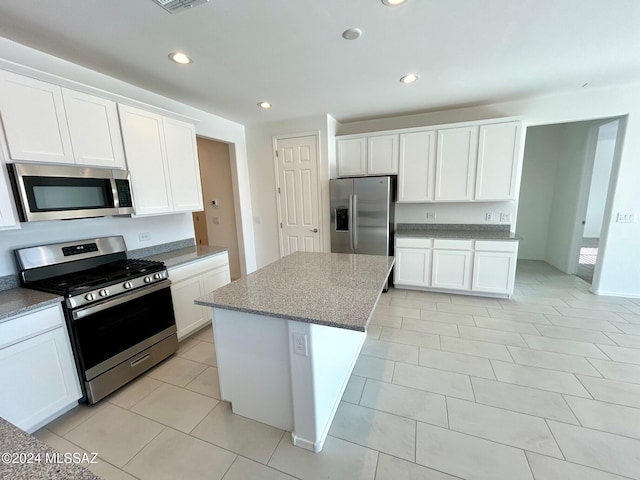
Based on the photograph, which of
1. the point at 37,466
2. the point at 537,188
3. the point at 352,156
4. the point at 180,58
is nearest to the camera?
the point at 37,466

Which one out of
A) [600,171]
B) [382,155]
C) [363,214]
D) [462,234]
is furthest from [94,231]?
[600,171]

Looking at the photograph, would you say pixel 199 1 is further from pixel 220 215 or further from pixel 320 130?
pixel 220 215

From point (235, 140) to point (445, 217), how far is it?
3.47 m

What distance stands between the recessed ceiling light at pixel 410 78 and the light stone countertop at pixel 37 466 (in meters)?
3.28

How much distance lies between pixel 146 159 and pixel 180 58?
0.94 metres

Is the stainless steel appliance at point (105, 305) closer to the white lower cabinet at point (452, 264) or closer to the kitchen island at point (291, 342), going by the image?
the kitchen island at point (291, 342)

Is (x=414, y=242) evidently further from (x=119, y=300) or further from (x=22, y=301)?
(x=22, y=301)

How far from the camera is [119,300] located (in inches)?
77.9

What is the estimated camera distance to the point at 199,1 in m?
1.46

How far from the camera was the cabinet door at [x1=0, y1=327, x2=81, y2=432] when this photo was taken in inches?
60.5

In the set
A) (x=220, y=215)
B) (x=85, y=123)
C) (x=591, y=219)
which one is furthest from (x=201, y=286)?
(x=591, y=219)

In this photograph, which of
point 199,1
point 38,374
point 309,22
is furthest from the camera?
point 309,22

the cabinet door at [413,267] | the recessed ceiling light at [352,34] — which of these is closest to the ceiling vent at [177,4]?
the recessed ceiling light at [352,34]

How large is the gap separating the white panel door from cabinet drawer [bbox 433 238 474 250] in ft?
5.74
